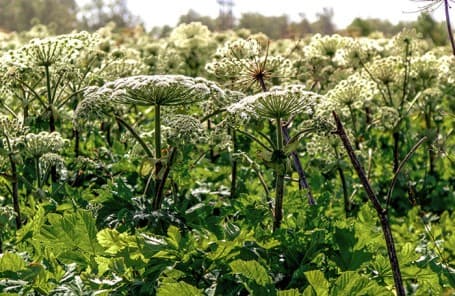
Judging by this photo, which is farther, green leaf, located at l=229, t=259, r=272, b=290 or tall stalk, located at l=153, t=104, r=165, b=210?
tall stalk, located at l=153, t=104, r=165, b=210

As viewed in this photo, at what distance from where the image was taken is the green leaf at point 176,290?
6.50ft

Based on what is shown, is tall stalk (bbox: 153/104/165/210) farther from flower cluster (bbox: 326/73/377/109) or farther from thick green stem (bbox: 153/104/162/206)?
flower cluster (bbox: 326/73/377/109)

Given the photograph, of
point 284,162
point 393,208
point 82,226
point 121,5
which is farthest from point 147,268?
point 121,5

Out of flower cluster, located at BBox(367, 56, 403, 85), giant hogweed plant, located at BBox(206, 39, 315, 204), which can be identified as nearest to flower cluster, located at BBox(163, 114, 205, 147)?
giant hogweed plant, located at BBox(206, 39, 315, 204)

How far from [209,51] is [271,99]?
214 inches

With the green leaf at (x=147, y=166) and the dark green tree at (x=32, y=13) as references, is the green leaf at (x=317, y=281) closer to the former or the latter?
the green leaf at (x=147, y=166)

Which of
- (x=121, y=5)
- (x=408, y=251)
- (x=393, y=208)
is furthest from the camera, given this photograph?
(x=121, y=5)

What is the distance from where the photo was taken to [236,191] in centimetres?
391

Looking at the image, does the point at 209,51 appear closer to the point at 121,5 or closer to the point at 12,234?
the point at 12,234

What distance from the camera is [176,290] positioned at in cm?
199

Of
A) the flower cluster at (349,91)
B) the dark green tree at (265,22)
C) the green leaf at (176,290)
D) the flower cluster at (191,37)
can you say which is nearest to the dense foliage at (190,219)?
the green leaf at (176,290)

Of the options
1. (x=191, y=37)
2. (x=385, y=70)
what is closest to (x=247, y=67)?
(x=385, y=70)

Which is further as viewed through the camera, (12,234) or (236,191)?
(236,191)

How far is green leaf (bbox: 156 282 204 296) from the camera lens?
1.98 metres
